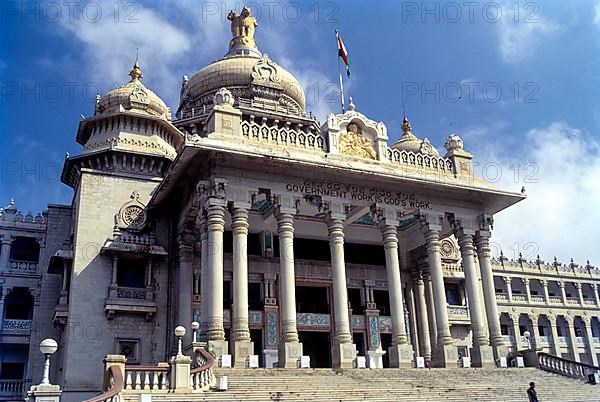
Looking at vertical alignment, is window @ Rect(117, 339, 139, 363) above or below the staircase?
above

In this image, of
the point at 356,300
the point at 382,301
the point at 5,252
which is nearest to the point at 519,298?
the point at 382,301

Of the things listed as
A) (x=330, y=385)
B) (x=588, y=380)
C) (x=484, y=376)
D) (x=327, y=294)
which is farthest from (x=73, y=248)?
(x=588, y=380)

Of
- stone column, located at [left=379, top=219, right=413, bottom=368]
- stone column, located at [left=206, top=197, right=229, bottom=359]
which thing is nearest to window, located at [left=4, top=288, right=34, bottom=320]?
stone column, located at [left=206, top=197, right=229, bottom=359]

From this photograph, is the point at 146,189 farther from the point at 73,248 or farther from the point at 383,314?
the point at 383,314

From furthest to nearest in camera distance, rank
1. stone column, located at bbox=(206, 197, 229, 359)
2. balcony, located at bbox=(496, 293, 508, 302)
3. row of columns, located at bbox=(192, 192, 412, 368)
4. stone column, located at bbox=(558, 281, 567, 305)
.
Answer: stone column, located at bbox=(558, 281, 567, 305) → balcony, located at bbox=(496, 293, 508, 302) → row of columns, located at bbox=(192, 192, 412, 368) → stone column, located at bbox=(206, 197, 229, 359)

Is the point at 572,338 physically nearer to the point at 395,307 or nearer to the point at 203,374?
the point at 395,307

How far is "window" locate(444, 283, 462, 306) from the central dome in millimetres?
16390

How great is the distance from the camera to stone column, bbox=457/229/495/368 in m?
28.8

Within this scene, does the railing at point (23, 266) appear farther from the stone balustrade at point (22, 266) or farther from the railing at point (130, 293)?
the railing at point (130, 293)

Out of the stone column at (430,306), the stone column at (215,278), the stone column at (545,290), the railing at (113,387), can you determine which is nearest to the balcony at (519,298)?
the stone column at (545,290)

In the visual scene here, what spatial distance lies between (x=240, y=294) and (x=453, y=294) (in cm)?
2200

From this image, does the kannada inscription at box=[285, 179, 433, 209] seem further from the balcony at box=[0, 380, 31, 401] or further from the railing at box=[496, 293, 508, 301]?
the railing at box=[496, 293, 508, 301]

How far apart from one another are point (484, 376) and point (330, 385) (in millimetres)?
8443

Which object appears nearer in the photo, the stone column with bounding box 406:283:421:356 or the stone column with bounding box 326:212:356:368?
the stone column with bounding box 326:212:356:368
